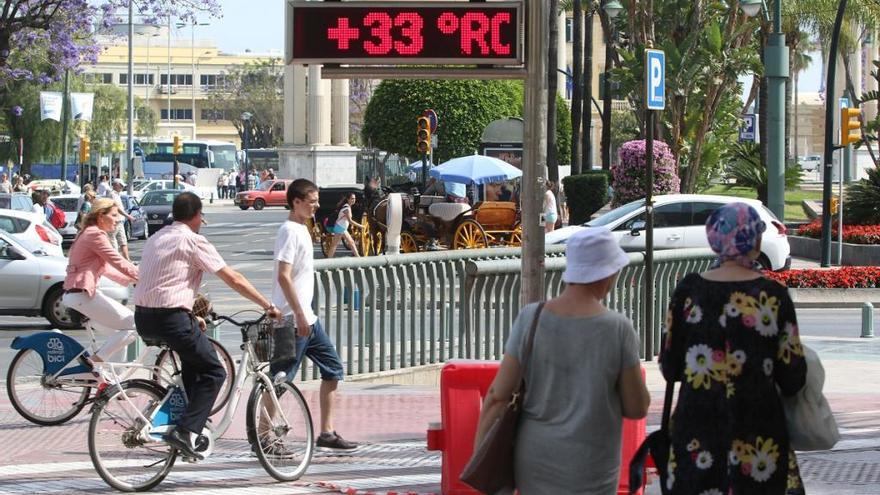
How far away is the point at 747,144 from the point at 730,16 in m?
3.66

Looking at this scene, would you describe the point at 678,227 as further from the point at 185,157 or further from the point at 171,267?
the point at 185,157

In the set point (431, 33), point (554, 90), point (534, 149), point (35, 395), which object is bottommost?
point (35, 395)

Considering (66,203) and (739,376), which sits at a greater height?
(66,203)

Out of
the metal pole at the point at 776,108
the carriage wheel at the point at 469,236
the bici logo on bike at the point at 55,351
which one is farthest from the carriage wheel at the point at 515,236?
the bici logo on bike at the point at 55,351

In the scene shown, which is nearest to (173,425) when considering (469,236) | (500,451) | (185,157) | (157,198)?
(500,451)

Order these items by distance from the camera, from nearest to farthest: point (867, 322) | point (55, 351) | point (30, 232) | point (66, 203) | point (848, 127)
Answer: point (55, 351) → point (867, 322) → point (30, 232) → point (848, 127) → point (66, 203)

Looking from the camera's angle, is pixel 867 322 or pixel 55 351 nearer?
pixel 55 351

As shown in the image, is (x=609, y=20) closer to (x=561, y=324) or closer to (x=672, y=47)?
(x=672, y=47)

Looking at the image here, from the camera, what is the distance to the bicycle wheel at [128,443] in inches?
337

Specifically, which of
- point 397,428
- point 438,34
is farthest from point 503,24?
point 397,428

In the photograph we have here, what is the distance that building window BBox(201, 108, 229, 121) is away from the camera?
140988 millimetres

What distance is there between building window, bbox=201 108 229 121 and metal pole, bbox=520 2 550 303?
130 m

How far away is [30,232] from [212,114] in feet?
404

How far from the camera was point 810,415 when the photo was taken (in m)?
5.45
